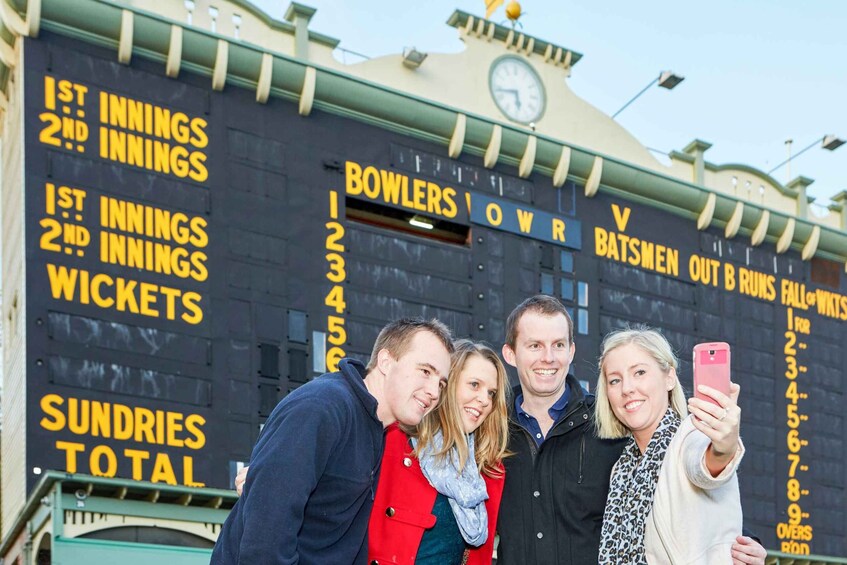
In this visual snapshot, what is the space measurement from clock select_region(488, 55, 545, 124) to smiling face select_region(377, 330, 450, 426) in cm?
1712

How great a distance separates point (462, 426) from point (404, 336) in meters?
0.61

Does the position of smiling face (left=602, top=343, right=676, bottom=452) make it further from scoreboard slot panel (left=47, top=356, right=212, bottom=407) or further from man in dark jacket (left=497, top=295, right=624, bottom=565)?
scoreboard slot panel (left=47, top=356, right=212, bottom=407)

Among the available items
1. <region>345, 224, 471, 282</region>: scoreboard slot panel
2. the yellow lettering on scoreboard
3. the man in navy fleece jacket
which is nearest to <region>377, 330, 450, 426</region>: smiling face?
the man in navy fleece jacket

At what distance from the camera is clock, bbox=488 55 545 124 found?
846 inches

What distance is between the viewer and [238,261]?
16719 mm

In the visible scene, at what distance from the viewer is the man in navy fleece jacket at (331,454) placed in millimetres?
4039

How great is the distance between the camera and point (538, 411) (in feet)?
17.4

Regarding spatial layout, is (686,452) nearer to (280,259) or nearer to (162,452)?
(162,452)

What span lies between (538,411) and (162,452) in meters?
11.0

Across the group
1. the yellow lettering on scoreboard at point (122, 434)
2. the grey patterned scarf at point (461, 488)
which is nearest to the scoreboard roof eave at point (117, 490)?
the yellow lettering on scoreboard at point (122, 434)

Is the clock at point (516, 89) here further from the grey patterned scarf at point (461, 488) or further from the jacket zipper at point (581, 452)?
the grey patterned scarf at point (461, 488)

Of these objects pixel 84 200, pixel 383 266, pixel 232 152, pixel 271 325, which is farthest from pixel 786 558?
pixel 84 200

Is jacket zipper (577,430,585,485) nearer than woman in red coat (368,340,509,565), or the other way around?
woman in red coat (368,340,509,565)

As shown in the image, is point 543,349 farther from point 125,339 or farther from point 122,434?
point 125,339
